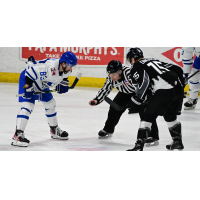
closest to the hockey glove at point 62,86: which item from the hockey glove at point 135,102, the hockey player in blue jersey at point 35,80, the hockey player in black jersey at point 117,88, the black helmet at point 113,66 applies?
the hockey player in blue jersey at point 35,80

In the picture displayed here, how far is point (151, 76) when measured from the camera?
109 inches

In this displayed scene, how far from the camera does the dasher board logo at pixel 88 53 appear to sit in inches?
333

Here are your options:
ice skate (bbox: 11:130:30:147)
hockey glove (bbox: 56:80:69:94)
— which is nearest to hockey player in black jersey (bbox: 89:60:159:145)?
hockey glove (bbox: 56:80:69:94)

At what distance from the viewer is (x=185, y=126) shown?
4.41 meters

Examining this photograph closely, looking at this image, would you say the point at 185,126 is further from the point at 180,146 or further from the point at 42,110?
the point at 42,110

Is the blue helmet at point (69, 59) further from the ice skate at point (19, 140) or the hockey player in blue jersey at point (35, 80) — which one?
the ice skate at point (19, 140)

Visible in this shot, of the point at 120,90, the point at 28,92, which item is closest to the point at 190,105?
the point at 120,90

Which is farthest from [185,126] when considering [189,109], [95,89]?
[95,89]

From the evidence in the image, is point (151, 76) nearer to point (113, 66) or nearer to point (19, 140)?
point (113, 66)

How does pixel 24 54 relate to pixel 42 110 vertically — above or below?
above

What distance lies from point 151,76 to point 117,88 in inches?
33.0

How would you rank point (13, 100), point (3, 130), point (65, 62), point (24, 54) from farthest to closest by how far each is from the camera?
point (24, 54) < point (13, 100) < point (3, 130) < point (65, 62)

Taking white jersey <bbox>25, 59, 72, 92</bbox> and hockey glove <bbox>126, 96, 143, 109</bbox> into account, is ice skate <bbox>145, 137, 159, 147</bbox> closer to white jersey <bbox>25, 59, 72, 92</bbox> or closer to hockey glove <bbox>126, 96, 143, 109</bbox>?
hockey glove <bbox>126, 96, 143, 109</bbox>
